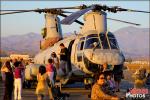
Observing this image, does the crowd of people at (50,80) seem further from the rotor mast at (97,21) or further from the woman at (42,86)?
the rotor mast at (97,21)

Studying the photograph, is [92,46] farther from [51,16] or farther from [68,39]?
[51,16]

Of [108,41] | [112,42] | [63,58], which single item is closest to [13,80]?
[63,58]

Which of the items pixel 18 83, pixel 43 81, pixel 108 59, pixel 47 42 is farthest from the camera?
pixel 47 42

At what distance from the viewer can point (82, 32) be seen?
2308cm

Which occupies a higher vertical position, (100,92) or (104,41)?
(104,41)

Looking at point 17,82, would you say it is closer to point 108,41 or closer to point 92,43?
point 92,43

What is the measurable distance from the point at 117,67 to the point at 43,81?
5.99m

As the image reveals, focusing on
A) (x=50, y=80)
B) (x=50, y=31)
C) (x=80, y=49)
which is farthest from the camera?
(x=50, y=31)

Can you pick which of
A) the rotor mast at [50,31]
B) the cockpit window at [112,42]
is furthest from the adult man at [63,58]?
the rotor mast at [50,31]

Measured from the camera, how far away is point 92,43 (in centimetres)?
2145

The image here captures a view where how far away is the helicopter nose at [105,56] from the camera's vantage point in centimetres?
2031

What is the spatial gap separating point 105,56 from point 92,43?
1.35 metres

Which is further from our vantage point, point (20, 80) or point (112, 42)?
point (112, 42)

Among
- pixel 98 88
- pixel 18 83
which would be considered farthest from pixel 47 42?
pixel 98 88
